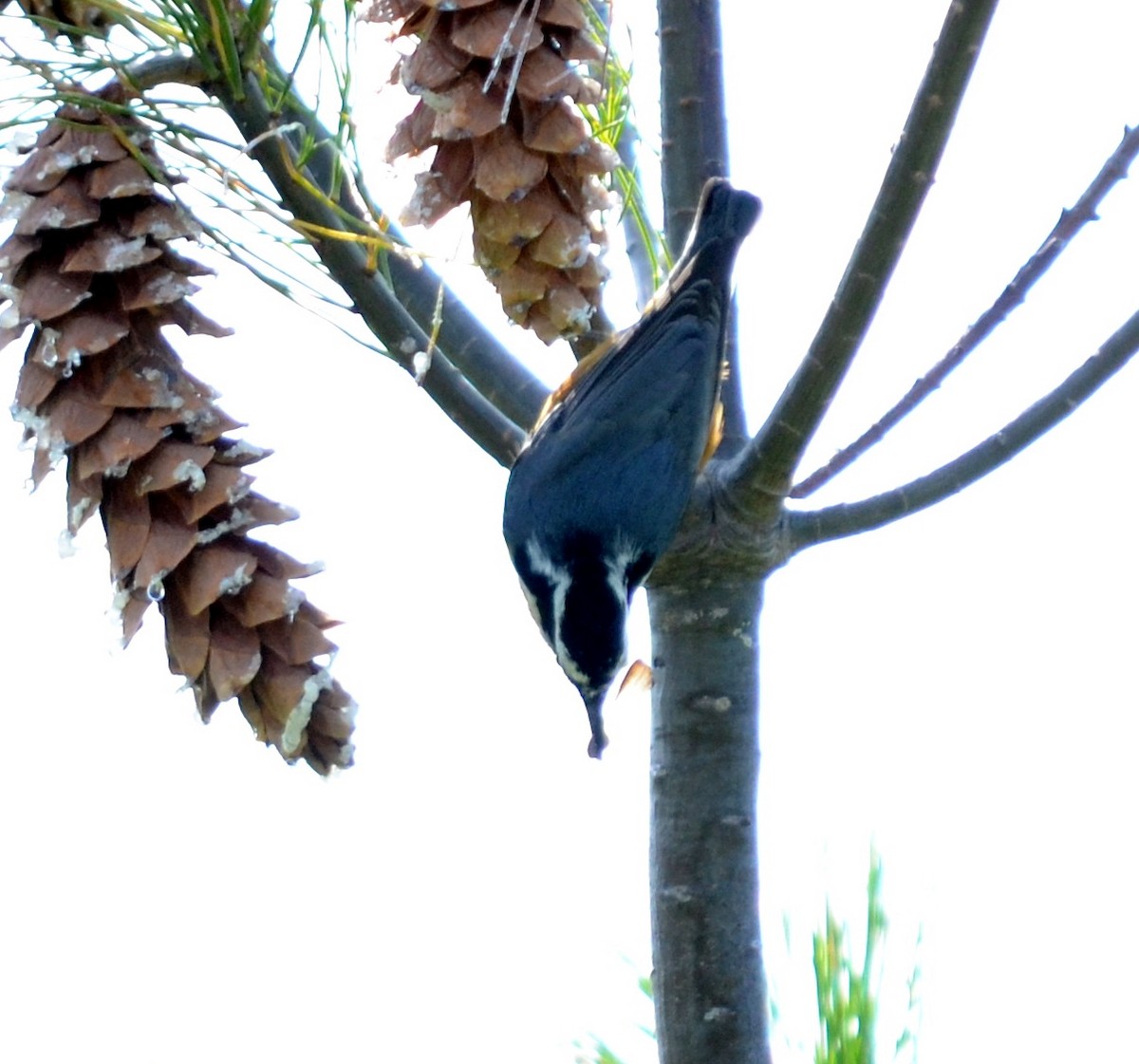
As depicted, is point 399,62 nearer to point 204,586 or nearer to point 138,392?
point 138,392

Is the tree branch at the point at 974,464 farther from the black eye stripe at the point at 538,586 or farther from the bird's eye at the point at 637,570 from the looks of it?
Result: the black eye stripe at the point at 538,586

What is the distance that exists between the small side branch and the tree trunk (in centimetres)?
19

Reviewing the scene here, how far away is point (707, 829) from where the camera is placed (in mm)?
1135

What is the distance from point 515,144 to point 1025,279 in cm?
40

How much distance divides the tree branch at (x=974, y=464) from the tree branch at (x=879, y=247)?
0.09m

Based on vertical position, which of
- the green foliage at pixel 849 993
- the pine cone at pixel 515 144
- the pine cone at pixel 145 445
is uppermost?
the pine cone at pixel 515 144

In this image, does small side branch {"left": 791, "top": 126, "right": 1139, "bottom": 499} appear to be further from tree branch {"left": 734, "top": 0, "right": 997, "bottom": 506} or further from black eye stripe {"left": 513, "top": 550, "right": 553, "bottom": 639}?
black eye stripe {"left": 513, "top": 550, "right": 553, "bottom": 639}

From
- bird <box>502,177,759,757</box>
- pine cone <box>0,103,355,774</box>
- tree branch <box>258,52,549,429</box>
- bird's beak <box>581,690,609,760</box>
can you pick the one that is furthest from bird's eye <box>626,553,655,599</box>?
pine cone <box>0,103,355,774</box>

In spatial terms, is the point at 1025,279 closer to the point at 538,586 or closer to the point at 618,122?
the point at 618,122

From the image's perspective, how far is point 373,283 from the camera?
1.08 m

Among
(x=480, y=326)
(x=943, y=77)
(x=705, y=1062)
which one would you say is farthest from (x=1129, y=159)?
(x=705, y=1062)

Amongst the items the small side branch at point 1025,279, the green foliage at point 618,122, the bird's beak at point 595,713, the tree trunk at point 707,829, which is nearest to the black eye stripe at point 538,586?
the bird's beak at point 595,713

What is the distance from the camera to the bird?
1.72 meters

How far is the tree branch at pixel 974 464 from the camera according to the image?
1.06 metres
